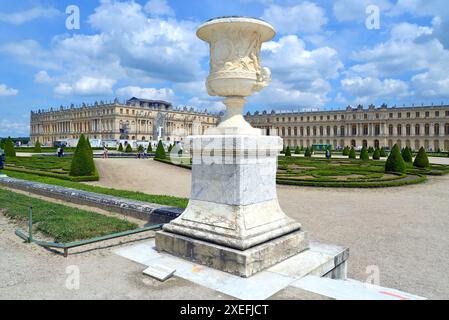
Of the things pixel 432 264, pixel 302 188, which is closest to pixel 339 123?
pixel 302 188

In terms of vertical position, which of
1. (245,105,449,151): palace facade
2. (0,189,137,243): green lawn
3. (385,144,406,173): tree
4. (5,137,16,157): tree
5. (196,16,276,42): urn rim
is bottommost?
(0,189,137,243): green lawn

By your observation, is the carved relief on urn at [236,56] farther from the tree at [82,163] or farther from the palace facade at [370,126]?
the palace facade at [370,126]

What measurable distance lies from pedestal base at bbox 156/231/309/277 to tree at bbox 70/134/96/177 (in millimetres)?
10758

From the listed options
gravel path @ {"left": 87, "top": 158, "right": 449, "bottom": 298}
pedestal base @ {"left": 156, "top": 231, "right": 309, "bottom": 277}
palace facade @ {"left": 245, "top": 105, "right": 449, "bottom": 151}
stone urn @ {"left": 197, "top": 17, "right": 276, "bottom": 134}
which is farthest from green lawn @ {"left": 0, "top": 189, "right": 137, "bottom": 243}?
palace facade @ {"left": 245, "top": 105, "right": 449, "bottom": 151}

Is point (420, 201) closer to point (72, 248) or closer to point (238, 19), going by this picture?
point (238, 19)

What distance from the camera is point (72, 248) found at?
12.0 feet

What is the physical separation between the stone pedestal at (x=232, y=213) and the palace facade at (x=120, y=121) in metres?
69.7

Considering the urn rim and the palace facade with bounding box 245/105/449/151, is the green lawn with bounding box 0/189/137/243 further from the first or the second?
the palace facade with bounding box 245/105/449/151

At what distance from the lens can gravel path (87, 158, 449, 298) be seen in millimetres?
3945

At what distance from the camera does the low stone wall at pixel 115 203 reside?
4861 mm

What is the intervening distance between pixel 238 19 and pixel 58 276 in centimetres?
275

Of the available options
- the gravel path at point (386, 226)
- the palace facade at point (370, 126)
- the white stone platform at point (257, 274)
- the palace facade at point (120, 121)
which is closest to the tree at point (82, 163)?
the gravel path at point (386, 226)

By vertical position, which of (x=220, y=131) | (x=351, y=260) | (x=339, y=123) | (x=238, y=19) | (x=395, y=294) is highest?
(x=339, y=123)
